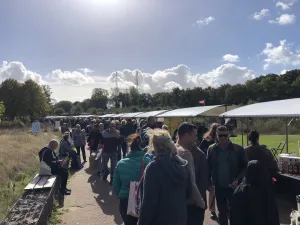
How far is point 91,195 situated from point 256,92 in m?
64.2

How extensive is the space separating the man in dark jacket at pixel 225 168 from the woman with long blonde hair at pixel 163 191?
2.05m

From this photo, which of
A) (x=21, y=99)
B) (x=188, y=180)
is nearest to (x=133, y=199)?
(x=188, y=180)

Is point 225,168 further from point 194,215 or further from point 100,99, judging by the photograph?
point 100,99

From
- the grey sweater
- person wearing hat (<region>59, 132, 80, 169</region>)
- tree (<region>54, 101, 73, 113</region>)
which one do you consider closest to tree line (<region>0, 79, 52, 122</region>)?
the grey sweater

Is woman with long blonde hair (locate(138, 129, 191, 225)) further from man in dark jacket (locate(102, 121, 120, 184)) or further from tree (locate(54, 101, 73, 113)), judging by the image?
tree (locate(54, 101, 73, 113))

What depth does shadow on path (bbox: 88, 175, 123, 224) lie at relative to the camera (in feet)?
21.7

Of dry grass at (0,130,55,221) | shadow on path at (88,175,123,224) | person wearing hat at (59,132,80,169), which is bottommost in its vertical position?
shadow on path at (88,175,123,224)

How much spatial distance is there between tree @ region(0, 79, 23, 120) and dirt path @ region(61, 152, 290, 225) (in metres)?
47.8

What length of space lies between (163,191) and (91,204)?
16.6 ft

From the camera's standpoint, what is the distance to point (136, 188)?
11.5ft

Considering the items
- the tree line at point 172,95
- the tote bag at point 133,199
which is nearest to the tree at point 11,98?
the tree line at point 172,95

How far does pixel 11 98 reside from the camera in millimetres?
53281

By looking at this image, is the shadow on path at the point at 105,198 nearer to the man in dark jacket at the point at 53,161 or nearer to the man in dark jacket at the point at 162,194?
the man in dark jacket at the point at 53,161

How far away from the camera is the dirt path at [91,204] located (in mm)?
6164
